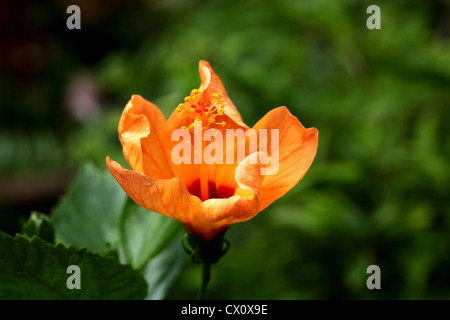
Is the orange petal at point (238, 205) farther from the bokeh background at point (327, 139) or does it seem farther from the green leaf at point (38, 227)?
the bokeh background at point (327, 139)

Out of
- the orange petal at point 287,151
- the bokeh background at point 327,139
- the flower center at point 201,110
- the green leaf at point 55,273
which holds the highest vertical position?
the bokeh background at point 327,139

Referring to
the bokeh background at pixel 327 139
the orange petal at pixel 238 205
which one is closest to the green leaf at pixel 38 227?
the orange petal at pixel 238 205

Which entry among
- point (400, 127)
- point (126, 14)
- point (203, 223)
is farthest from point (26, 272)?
point (126, 14)

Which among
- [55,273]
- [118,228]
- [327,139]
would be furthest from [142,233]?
[327,139]

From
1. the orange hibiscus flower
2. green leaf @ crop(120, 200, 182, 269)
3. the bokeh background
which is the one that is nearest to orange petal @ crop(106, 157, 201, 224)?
the orange hibiscus flower

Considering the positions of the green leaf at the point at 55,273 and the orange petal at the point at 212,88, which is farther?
the orange petal at the point at 212,88

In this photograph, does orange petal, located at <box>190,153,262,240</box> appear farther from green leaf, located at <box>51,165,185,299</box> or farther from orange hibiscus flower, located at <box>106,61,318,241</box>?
green leaf, located at <box>51,165,185,299</box>

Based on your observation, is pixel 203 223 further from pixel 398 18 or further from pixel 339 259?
pixel 398 18
